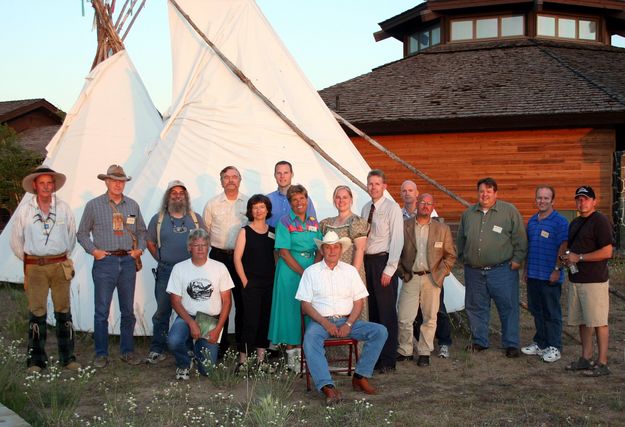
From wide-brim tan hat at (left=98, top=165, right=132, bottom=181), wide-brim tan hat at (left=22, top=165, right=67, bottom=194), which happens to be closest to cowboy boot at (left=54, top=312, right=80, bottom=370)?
wide-brim tan hat at (left=22, top=165, right=67, bottom=194)

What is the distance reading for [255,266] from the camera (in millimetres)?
5230

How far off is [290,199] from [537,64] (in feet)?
35.7

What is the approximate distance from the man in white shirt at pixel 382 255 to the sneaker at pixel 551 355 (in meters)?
1.32

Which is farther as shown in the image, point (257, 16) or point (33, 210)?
point (257, 16)

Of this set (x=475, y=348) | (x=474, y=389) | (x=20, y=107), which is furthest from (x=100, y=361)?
(x=20, y=107)

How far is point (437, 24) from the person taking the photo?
16.5m

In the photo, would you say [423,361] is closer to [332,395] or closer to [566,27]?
[332,395]

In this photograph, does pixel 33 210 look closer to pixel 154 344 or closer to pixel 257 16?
pixel 154 344

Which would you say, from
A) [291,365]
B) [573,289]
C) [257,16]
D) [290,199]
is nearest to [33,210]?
[290,199]

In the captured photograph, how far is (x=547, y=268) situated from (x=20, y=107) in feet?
70.7

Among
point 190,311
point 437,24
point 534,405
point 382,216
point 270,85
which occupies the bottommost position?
point 534,405

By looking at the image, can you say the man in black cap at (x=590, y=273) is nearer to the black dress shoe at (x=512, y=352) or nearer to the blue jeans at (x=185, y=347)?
the black dress shoe at (x=512, y=352)

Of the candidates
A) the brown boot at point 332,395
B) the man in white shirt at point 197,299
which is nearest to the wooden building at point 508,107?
the man in white shirt at point 197,299

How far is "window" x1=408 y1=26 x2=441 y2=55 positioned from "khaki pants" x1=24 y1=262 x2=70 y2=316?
520 inches
